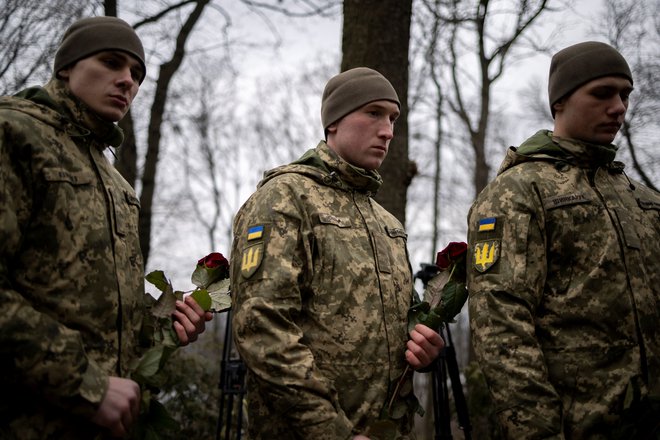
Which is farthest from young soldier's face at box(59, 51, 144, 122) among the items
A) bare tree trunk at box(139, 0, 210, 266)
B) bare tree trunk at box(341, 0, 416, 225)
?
bare tree trunk at box(139, 0, 210, 266)

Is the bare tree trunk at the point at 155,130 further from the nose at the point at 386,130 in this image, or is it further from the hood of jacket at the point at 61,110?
the hood of jacket at the point at 61,110

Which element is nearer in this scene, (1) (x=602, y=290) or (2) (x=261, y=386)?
(2) (x=261, y=386)

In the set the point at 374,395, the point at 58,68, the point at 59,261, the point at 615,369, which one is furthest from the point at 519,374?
the point at 58,68

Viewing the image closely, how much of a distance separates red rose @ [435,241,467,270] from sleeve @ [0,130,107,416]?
1897 mm

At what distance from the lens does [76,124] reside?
2.67 m

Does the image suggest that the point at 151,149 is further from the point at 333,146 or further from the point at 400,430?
the point at 400,430

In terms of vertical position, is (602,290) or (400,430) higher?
(602,290)

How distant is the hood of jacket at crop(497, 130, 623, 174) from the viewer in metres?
3.26

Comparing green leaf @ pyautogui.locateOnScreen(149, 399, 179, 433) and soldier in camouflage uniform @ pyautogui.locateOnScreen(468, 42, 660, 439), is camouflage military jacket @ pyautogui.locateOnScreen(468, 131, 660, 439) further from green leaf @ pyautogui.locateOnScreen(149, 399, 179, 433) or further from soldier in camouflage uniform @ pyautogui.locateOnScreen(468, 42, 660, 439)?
green leaf @ pyautogui.locateOnScreen(149, 399, 179, 433)

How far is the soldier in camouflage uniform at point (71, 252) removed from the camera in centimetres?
→ 219

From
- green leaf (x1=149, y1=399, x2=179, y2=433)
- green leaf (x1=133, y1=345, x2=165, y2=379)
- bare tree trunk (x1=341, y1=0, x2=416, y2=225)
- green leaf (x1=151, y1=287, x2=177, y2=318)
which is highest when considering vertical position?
bare tree trunk (x1=341, y1=0, x2=416, y2=225)

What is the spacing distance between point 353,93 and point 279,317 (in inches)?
54.5

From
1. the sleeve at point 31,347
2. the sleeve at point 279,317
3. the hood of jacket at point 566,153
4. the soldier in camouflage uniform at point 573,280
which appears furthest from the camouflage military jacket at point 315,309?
the hood of jacket at point 566,153

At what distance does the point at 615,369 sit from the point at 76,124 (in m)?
2.52
